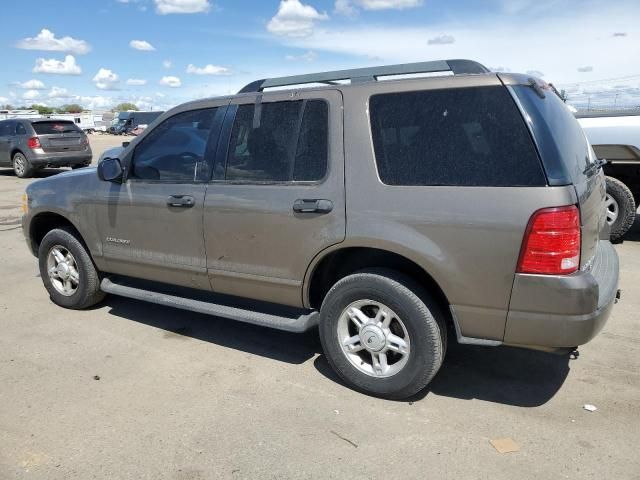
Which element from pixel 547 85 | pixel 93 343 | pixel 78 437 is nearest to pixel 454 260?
pixel 547 85

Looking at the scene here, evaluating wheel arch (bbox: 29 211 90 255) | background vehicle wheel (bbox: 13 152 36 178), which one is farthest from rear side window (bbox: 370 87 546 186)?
A: background vehicle wheel (bbox: 13 152 36 178)

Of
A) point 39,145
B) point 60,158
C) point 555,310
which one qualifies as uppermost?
point 39,145

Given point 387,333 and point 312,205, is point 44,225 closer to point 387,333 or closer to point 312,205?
point 312,205

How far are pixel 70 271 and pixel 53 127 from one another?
12.3 metres

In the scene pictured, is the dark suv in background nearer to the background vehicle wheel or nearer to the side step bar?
the background vehicle wheel

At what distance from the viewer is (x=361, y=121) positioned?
3.31 meters

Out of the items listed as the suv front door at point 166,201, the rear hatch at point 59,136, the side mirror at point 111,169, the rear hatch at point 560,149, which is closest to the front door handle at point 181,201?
the suv front door at point 166,201

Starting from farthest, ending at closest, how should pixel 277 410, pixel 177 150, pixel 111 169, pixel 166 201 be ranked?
pixel 111 169, pixel 177 150, pixel 166 201, pixel 277 410

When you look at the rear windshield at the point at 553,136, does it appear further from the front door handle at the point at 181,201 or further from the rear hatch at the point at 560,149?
the front door handle at the point at 181,201

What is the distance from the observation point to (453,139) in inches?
119

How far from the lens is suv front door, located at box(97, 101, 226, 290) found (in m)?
3.94

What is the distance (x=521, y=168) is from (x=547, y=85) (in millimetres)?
939

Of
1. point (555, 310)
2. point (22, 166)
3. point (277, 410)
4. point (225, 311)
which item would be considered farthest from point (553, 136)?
point (22, 166)

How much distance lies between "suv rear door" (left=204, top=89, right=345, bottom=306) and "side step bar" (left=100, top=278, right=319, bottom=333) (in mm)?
124
